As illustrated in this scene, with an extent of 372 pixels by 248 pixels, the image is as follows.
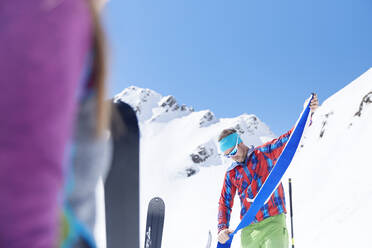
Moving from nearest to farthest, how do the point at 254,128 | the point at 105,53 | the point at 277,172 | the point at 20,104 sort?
1. the point at 20,104
2. the point at 105,53
3. the point at 277,172
4. the point at 254,128

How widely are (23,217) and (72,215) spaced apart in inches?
8.0

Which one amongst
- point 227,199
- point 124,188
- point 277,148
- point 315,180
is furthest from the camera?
point 315,180

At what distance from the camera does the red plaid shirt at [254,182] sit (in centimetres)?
396

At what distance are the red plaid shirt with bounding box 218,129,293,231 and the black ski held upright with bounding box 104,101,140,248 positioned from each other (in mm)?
2603

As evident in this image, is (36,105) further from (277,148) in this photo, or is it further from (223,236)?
(277,148)

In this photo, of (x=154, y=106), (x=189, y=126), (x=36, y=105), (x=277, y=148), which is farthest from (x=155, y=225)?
(x=154, y=106)

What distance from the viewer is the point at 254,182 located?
4.12 metres

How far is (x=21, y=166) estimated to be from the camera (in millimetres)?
482

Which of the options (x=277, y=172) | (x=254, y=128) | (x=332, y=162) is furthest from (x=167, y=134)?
(x=277, y=172)

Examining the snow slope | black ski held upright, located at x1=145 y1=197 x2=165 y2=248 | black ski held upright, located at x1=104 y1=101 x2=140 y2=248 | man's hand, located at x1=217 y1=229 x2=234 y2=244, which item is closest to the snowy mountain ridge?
the snow slope

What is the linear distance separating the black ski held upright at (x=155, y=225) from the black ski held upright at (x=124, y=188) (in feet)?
8.65

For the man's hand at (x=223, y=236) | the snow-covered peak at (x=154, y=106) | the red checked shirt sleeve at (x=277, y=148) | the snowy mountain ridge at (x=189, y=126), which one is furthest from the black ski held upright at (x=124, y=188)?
the snow-covered peak at (x=154, y=106)

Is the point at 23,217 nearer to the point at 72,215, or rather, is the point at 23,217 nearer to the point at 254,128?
the point at 72,215

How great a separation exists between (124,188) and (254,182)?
9.00 feet
